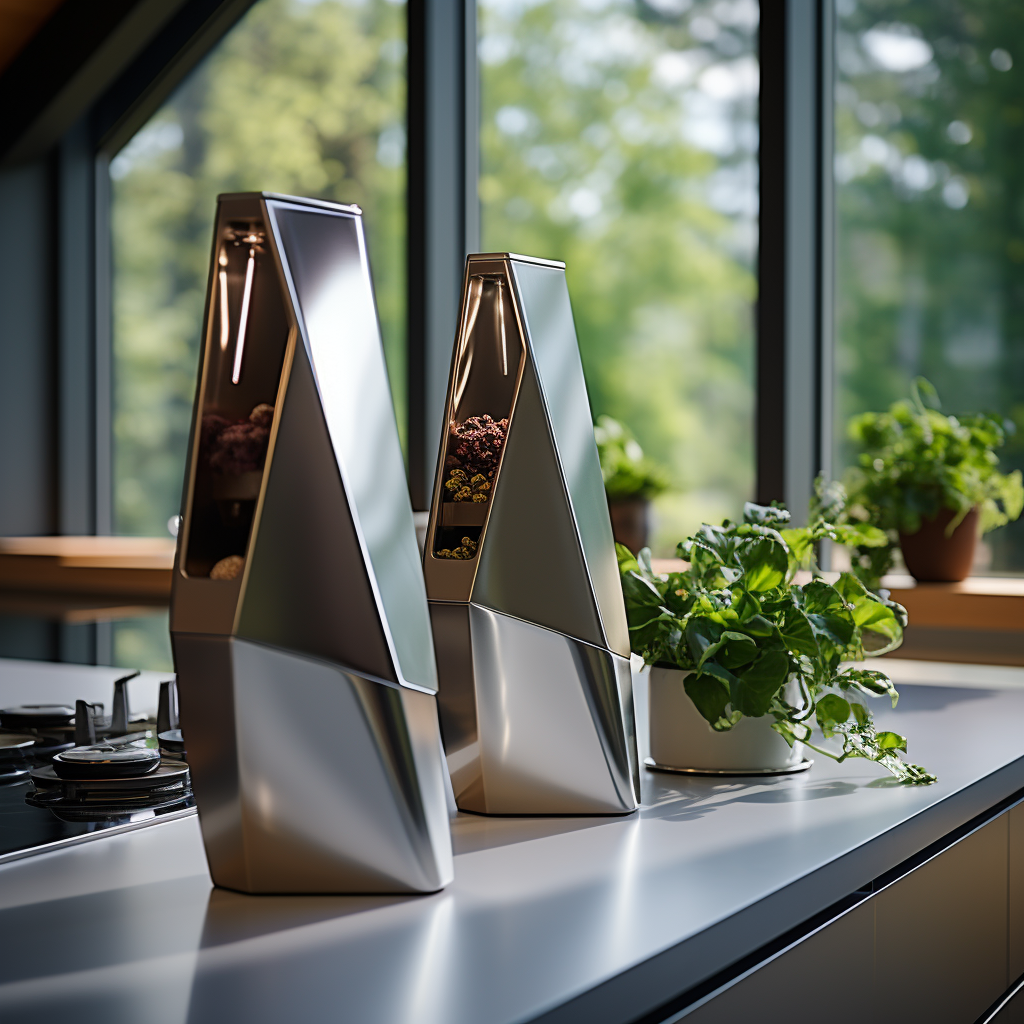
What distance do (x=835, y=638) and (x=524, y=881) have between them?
0.31m

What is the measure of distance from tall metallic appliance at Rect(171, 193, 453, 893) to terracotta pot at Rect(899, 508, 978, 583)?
5.56ft

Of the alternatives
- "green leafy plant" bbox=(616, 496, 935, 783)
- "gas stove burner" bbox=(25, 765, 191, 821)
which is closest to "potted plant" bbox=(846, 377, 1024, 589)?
"green leafy plant" bbox=(616, 496, 935, 783)

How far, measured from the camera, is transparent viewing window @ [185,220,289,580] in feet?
1.93

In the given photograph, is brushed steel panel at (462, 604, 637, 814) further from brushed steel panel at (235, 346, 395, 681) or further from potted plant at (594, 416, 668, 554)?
potted plant at (594, 416, 668, 554)

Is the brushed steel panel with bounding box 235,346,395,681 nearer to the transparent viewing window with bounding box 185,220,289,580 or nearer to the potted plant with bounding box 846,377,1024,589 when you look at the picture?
the transparent viewing window with bounding box 185,220,289,580

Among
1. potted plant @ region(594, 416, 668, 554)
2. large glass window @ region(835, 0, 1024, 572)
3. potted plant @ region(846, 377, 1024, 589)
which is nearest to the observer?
potted plant @ region(846, 377, 1024, 589)

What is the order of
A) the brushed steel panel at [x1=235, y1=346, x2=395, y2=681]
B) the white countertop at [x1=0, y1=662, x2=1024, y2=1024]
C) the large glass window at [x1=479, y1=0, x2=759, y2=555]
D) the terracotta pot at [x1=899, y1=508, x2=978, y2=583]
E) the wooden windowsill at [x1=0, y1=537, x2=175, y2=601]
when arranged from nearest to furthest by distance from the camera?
the white countertop at [x1=0, y1=662, x2=1024, y2=1024]
the brushed steel panel at [x1=235, y1=346, x2=395, y2=681]
the terracotta pot at [x1=899, y1=508, x2=978, y2=583]
the large glass window at [x1=479, y1=0, x2=759, y2=555]
the wooden windowsill at [x1=0, y1=537, x2=175, y2=601]

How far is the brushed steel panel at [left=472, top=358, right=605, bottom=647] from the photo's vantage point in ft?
2.48

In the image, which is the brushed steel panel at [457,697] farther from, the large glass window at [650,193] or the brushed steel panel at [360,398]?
the large glass window at [650,193]

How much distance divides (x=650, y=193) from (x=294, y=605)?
9.93ft

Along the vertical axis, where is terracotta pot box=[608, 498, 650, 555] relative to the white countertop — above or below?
above

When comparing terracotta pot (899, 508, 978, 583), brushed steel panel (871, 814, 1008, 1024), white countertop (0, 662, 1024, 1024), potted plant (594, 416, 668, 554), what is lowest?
brushed steel panel (871, 814, 1008, 1024)

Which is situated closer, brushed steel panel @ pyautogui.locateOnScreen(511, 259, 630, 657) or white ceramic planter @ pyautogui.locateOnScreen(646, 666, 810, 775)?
brushed steel panel @ pyautogui.locateOnScreen(511, 259, 630, 657)

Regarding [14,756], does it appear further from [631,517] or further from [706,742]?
[631,517]
